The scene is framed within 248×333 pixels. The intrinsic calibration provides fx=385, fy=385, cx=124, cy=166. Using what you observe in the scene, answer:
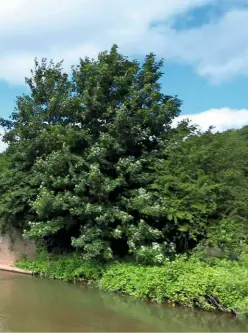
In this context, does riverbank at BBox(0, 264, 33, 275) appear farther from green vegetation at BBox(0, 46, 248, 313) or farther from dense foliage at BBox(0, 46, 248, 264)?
dense foliage at BBox(0, 46, 248, 264)

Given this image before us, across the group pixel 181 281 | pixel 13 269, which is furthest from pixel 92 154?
pixel 13 269

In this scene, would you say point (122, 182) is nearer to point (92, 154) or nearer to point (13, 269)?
point (92, 154)

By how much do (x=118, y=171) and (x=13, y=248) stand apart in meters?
6.38

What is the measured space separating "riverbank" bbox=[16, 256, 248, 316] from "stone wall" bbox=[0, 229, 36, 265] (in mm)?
3873

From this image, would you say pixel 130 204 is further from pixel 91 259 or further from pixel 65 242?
pixel 65 242

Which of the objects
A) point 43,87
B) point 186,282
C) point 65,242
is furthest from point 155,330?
point 43,87

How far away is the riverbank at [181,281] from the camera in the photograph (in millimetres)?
8312

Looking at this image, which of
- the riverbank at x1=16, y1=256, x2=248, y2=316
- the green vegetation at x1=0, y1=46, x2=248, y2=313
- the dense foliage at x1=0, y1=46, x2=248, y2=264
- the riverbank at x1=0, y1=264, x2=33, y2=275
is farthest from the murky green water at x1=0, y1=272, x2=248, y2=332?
the riverbank at x1=0, y1=264, x2=33, y2=275

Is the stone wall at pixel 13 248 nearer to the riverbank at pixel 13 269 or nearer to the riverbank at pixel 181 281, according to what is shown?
the riverbank at pixel 13 269

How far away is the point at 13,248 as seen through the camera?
1598 centimetres

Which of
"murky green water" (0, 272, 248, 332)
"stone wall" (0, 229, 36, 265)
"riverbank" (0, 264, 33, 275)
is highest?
"stone wall" (0, 229, 36, 265)

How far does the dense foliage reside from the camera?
37.8ft

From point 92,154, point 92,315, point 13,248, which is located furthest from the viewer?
point 13,248

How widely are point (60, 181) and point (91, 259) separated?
266 centimetres
